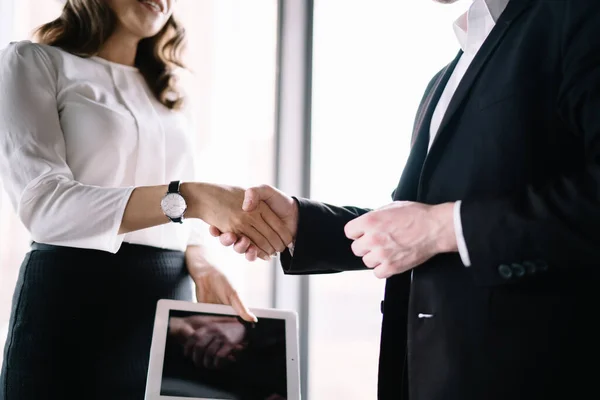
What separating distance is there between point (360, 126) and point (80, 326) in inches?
52.7

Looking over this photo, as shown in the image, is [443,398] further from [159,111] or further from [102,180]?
[159,111]

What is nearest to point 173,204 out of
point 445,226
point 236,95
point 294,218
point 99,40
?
point 294,218

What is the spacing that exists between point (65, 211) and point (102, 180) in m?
0.15

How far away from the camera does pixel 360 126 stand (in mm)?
2252

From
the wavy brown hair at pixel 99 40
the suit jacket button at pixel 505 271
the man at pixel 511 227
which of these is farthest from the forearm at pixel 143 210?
the suit jacket button at pixel 505 271

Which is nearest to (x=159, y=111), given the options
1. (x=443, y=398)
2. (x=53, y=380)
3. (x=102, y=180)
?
(x=102, y=180)

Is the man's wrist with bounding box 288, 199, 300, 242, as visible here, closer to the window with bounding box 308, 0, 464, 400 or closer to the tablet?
the tablet

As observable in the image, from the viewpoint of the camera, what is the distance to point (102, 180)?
4.45 feet

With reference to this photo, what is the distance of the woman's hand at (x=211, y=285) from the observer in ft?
4.41

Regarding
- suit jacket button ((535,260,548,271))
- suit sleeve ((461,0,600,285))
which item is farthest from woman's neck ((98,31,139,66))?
suit jacket button ((535,260,548,271))

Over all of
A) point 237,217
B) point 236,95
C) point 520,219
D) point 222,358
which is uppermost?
point 236,95

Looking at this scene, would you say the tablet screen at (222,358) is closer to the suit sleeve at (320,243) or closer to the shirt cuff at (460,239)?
the suit sleeve at (320,243)

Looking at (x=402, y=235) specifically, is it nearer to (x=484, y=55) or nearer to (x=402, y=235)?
(x=402, y=235)

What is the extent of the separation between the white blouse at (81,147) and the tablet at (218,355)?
0.20 meters
